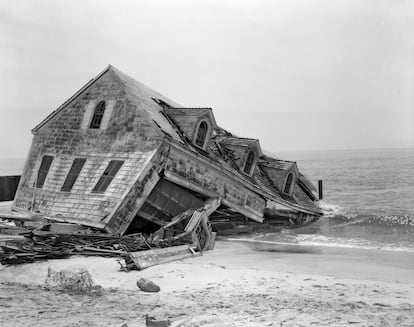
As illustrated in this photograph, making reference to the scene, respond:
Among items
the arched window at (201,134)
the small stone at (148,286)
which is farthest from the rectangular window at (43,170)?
the small stone at (148,286)

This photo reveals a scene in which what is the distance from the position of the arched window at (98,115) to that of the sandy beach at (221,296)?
1008cm

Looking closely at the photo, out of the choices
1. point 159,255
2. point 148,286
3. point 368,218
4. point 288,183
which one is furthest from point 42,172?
point 368,218

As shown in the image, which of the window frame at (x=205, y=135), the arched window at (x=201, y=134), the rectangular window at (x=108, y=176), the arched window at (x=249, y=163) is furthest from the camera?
the arched window at (x=249, y=163)

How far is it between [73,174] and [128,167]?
11.1ft

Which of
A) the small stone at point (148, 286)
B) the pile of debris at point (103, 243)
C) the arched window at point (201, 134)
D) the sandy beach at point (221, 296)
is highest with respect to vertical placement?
the arched window at point (201, 134)

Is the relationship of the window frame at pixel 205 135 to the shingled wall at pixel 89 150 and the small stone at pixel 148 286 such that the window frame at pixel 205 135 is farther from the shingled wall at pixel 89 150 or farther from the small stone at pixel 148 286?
the small stone at pixel 148 286

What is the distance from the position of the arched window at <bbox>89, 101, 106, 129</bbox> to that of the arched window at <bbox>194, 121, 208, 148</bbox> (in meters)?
5.20

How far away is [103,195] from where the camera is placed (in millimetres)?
20312

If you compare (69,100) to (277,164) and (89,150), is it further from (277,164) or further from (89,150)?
(277,164)

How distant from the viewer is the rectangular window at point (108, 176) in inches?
821

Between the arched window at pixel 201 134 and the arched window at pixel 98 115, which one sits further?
the arched window at pixel 201 134

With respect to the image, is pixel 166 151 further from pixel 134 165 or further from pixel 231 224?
pixel 231 224

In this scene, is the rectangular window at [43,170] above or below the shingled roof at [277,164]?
below

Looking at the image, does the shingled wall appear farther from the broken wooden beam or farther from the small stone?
the small stone
